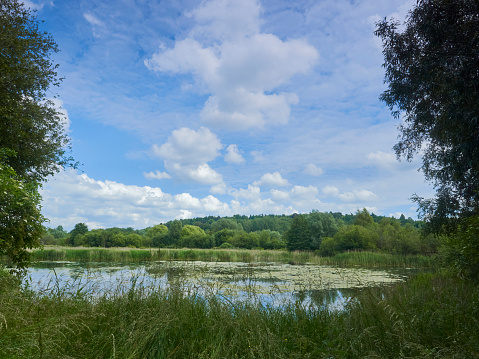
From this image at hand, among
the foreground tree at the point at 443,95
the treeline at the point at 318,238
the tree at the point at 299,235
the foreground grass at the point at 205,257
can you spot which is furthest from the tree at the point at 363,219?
the foreground tree at the point at 443,95

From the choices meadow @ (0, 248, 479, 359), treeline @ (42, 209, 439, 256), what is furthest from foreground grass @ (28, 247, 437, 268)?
meadow @ (0, 248, 479, 359)

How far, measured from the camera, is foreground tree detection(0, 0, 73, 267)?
5508mm

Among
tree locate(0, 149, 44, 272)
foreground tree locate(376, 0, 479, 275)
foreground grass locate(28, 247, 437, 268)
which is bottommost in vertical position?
foreground grass locate(28, 247, 437, 268)

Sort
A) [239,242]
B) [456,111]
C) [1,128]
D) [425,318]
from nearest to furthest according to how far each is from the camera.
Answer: [425,318], [456,111], [1,128], [239,242]

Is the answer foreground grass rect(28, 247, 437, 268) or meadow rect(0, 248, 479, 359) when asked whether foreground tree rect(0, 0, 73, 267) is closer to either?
meadow rect(0, 248, 479, 359)

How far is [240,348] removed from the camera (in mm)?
3439

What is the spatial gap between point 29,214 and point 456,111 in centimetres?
1028

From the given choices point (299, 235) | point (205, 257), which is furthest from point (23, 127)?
point (299, 235)

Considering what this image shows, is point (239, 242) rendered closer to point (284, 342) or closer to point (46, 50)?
point (46, 50)

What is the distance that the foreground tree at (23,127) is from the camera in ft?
18.1

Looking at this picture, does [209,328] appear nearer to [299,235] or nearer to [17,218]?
[17,218]

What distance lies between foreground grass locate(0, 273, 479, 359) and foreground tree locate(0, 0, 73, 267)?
1175 millimetres

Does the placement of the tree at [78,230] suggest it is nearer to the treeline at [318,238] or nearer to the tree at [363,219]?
the treeline at [318,238]

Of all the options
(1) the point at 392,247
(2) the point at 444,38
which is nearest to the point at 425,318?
(2) the point at 444,38
